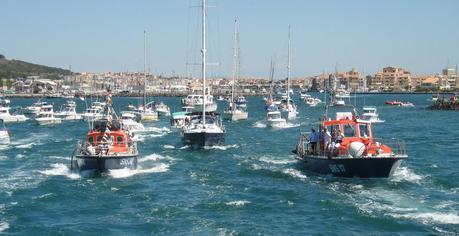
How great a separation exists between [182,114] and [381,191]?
50331mm

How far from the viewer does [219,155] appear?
156 feet

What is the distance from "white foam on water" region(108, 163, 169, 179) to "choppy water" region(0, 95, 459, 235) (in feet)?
0.20

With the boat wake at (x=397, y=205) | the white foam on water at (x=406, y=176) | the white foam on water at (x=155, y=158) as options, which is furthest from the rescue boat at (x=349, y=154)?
the white foam on water at (x=155, y=158)

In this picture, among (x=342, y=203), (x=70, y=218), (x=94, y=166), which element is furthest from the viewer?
(x=94, y=166)

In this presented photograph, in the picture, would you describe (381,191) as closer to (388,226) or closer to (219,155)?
(388,226)

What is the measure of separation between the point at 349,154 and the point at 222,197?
7.13 m

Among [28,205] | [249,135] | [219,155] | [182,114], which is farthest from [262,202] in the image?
[182,114]

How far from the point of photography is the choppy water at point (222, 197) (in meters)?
24.9

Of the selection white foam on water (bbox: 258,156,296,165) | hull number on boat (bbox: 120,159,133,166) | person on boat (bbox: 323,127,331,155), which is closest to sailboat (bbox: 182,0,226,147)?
white foam on water (bbox: 258,156,296,165)

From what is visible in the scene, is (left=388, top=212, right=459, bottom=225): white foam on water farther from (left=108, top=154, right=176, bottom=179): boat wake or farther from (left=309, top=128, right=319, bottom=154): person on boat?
(left=108, top=154, right=176, bottom=179): boat wake

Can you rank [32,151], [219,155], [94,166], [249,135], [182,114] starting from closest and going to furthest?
[94,166]
[219,155]
[32,151]
[249,135]
[182,114]

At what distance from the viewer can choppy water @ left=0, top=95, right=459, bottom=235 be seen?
24.9 meters

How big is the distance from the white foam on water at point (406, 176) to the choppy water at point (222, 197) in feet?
0.30

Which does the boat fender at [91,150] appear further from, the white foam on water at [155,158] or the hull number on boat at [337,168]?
the hull number on boat at [337,168]
